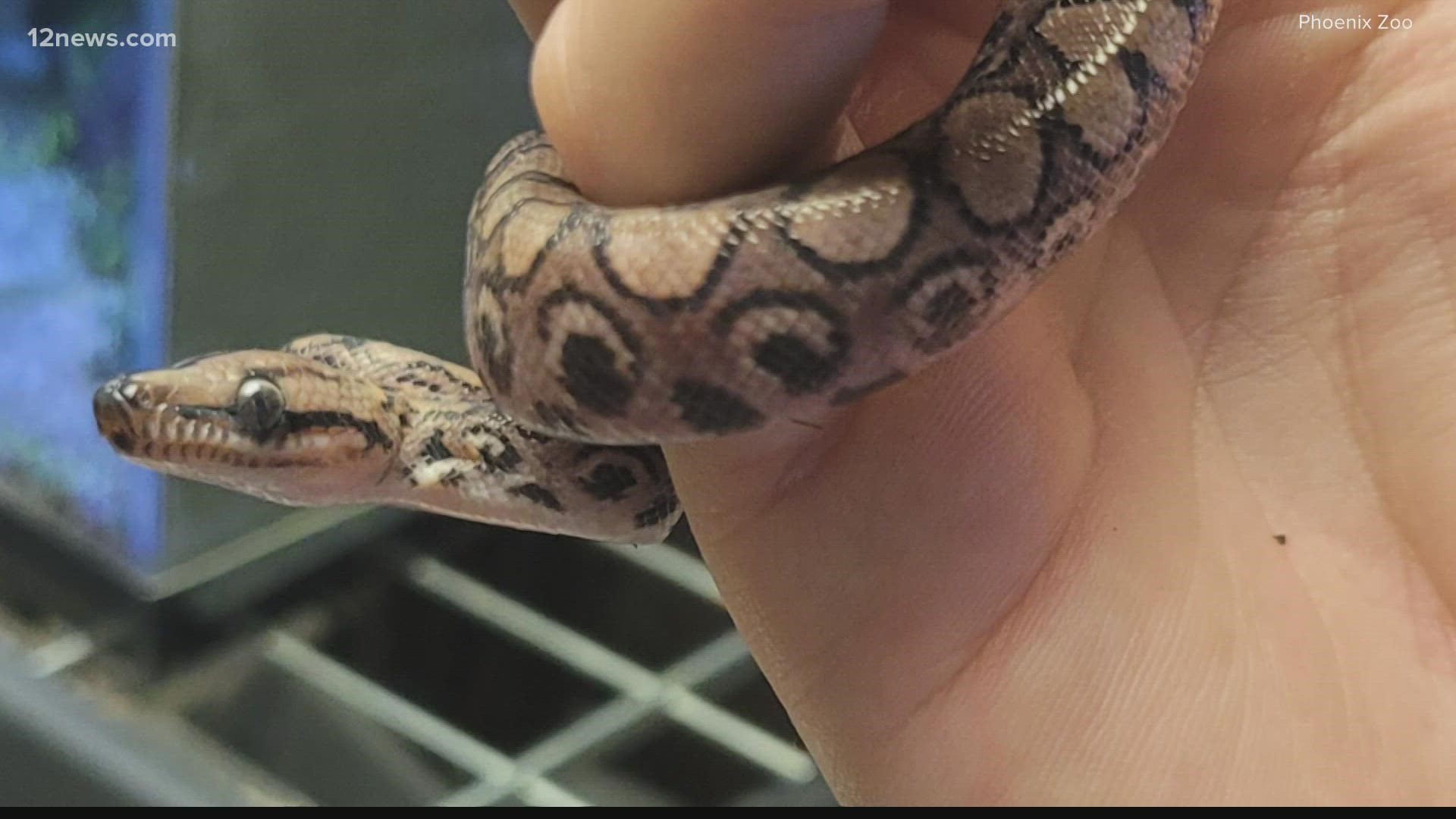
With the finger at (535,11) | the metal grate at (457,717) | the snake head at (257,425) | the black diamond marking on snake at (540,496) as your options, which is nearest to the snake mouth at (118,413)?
the snake head at (257,425)

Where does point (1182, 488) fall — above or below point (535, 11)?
below

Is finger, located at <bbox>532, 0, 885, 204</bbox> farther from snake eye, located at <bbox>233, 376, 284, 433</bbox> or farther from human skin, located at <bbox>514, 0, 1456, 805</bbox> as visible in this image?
snake eye, located at <bbox>233, 376, 284, 433</bbox>

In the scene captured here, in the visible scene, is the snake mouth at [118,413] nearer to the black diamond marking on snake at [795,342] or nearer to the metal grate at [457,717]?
the black diamond marking on snake at [795,342]

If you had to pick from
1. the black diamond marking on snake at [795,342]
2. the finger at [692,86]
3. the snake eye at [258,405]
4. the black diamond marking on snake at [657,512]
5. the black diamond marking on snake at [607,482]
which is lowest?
the black diamond marking on snake at [657,512]

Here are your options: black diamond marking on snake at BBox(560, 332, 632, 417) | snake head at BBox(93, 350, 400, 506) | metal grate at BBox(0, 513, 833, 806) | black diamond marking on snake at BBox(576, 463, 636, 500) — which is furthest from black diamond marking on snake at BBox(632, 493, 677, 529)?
metal grate at BBox(0, 513, 833, 806)

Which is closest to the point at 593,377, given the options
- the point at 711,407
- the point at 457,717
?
the point at 711,407

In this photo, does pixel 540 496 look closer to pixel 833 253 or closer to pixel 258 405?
pixel 258 405
